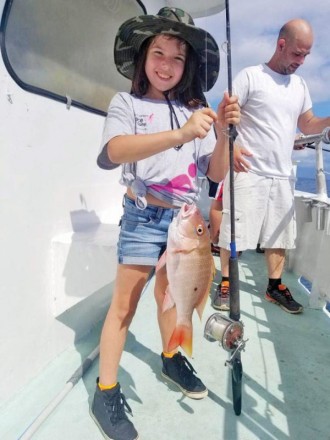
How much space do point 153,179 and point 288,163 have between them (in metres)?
1.83

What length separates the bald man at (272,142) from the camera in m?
2.98

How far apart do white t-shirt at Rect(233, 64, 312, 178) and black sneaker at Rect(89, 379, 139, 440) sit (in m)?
2.15

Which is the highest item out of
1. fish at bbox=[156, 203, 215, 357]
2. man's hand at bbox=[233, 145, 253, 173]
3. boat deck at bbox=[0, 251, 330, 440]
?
man's hand at bbox=[233, 145, 253, 173]

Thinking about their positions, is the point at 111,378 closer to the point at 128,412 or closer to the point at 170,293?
the point at 128,412

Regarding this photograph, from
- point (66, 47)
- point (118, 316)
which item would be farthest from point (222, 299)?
point (66, 47)

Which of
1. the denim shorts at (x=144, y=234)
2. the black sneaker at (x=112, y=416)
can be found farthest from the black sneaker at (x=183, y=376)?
the denim shorts at (x=144, y=234)

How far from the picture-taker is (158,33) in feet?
5.78

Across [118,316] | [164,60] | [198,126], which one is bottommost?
[118,316]

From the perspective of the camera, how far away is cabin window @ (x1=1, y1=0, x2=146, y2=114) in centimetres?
199

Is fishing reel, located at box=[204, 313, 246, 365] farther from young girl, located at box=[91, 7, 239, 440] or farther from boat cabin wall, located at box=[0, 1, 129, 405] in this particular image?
boat cabin wall, located at box=[0, 1, 129, 405]

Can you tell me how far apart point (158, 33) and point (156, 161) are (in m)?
0.62

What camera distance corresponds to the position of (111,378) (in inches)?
72.9

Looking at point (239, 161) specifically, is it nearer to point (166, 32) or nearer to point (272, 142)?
point (166, 32)

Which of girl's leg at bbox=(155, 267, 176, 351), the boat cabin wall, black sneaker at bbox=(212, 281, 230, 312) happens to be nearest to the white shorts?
black sneaker at bbox=(212, 281, 230, 312)
